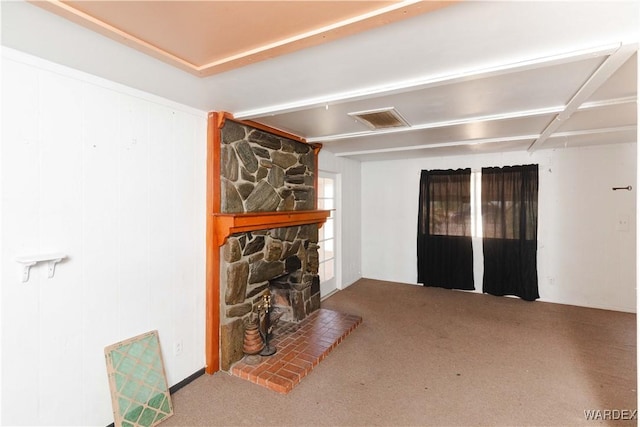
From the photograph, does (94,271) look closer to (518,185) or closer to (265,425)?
(265,425)

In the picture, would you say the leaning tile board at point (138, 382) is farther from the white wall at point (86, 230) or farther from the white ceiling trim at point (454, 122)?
the white ceiling trim at point (454, 122)

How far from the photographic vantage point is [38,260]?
1.57 meters

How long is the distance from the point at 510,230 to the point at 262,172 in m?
3.82

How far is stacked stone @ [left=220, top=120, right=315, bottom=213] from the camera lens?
266cm

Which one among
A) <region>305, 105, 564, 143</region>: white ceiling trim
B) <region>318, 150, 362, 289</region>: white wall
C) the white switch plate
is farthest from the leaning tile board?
the white switch plate

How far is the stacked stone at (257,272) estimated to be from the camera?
2627mm

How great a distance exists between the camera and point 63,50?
1535 mm

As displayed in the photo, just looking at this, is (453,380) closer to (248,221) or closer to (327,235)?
(248,221)

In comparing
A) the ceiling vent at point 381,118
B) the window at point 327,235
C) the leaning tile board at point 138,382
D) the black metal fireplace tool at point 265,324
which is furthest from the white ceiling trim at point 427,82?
the window at point 327,235

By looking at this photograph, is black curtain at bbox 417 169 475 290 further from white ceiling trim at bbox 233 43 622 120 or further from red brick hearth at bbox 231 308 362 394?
white ceiling trim at bbox 233 43 622 120

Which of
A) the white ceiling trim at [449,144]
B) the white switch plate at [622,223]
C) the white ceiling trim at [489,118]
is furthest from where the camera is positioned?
the white switch plate at [622,223]

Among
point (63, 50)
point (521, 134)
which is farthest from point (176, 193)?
point (521, 134)

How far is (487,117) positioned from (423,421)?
247cm

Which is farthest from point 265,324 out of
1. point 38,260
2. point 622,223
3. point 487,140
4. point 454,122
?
point 622,223
